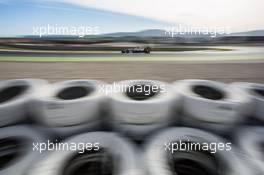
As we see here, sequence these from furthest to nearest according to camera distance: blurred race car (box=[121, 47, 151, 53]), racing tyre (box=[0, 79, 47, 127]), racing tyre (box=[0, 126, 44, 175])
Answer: blurred race car (box=[121, 47, 151, 53])
racing tyre (box=[0, 79, 47, 127])
racing tyre (box=[0, 126, 44, 175])

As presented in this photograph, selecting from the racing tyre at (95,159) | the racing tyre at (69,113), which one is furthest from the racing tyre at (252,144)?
the racing tyre at (69,113)

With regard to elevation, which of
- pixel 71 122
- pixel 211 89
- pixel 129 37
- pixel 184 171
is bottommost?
pixel 184 171

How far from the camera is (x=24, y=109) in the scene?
1.38 meters

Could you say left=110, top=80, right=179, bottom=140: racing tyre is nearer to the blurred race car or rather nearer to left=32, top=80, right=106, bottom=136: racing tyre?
left=32, top=80, right=106, bottom=136: racing tyre

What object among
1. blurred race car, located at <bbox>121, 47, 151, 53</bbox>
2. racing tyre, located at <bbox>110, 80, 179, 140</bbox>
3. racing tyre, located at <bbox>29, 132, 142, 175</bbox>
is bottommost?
racing tyre, located at <bbox>29, 132, 142, 175</bbox>

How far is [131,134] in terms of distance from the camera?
120 cm

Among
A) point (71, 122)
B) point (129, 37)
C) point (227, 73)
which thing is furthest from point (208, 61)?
point (71, 122)

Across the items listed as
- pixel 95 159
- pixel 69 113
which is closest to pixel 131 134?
pixel 95 159

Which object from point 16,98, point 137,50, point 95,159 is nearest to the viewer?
point 95,159

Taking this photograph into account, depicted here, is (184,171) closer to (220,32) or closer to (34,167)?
(34,167)

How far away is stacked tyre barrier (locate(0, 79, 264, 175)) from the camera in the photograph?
3.29ft

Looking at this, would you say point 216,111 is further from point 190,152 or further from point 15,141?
point 15,141

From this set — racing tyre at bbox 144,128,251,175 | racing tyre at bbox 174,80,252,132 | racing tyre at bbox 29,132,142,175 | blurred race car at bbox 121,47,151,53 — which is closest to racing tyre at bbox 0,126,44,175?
racing tyre at bbox 29,132,142,175

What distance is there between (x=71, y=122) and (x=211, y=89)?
39.5 inches
